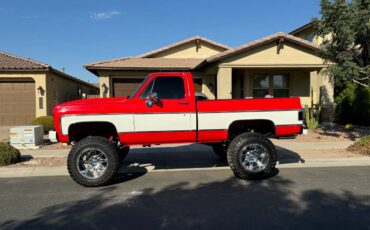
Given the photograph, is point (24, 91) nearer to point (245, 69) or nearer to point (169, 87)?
point (245, 69)

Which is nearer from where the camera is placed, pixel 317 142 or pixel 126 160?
pixel 126 160

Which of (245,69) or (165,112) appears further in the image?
(245,69)

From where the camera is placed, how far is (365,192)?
6219mm

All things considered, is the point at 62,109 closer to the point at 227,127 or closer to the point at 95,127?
the point at 95,127

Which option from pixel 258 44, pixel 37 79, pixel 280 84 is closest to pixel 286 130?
pixel 258 44

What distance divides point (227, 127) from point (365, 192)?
2.85 meters

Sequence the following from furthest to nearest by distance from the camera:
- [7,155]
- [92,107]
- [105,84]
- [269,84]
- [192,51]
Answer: [192,51]
[269,84]
[105,84]
[7,155]
[92,107]

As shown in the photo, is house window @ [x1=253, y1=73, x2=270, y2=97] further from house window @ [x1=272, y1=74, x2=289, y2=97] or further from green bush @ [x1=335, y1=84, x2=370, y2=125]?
green bush @ [x1=335, y1=84, x2=370, y2=125]

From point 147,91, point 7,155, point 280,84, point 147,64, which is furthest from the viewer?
point 280,84

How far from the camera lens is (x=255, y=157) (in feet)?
24.0

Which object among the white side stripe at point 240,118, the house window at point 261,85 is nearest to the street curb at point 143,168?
the white side stripe at point 240,118

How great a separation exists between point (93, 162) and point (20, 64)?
13.5m

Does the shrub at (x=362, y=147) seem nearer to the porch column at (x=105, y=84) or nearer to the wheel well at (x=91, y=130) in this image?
the wheel well at (x=91, y=130)

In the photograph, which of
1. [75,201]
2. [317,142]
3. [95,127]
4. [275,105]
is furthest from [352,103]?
[75,201]
